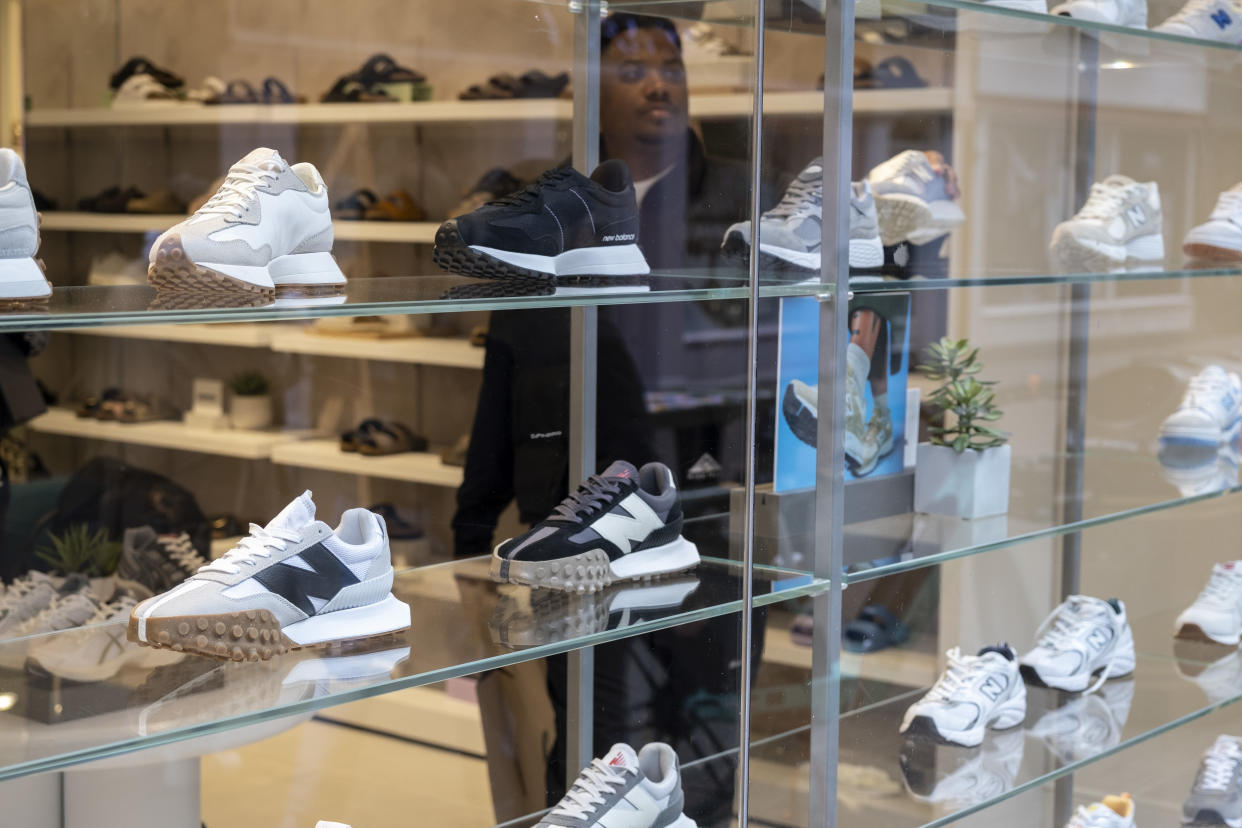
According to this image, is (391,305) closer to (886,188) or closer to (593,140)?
(593,140)

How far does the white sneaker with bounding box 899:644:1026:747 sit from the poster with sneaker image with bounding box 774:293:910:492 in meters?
0.38

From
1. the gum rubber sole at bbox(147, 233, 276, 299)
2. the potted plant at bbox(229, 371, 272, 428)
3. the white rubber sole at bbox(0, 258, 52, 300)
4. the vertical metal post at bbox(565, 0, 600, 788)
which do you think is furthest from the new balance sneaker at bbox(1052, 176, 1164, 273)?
the potted plant at bbox(229, 371, 272, 428)

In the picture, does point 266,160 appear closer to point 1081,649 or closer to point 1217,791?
point 1081,649

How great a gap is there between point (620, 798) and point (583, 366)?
70cm

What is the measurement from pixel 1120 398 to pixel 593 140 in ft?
6.00

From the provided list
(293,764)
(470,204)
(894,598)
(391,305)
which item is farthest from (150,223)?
(391,305)

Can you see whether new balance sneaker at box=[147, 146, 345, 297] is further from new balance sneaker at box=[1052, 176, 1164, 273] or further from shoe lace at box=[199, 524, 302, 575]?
new balance sneaker at box=[1052, 176, 1164, 273]

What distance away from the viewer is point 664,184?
266cm

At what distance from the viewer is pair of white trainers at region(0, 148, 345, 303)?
1.19m

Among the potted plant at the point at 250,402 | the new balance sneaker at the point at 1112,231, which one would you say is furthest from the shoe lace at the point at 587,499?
the potted plant at the point at 250,402

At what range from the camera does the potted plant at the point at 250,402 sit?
3.96 meters

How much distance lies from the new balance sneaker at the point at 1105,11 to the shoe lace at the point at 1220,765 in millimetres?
1481

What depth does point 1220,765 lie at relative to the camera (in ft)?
8.60

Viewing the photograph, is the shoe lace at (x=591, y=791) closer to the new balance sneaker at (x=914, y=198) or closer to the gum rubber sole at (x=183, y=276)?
the gum rubber sole at (x=183, y=276)
